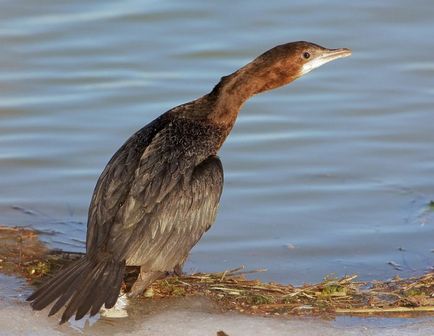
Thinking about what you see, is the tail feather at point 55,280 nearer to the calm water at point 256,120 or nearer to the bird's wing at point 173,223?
the bird's wing at point 173,223

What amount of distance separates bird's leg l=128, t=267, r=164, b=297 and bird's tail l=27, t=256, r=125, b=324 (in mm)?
214

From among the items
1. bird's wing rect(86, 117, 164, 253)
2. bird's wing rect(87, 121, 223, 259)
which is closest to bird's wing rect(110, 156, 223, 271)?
bird's wing rect(87, 121, 223, 259)

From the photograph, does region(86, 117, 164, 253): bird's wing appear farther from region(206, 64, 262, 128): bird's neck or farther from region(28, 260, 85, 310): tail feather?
region(206, 64, 262, 128): bird's neck

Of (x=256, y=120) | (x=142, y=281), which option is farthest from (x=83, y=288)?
(x=256, y=120)

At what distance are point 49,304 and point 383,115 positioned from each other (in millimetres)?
5841

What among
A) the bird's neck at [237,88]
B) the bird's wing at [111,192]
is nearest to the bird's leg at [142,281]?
the bird's wing at [111,192]

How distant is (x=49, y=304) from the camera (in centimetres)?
726

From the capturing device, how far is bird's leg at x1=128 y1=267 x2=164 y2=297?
7.60m

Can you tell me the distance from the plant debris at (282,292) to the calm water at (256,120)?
A: 95 cm

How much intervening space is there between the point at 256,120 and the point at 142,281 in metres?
4.85

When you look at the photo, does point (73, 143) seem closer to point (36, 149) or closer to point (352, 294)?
point (36, 149)

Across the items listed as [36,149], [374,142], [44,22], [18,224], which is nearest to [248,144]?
[374,142]

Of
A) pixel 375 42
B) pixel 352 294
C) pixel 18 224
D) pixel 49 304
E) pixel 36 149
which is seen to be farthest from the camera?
pixel 375 42

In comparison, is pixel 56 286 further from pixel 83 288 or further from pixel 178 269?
pixel 178 269
